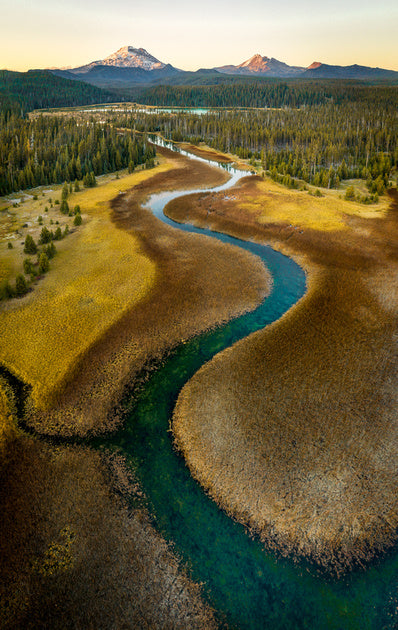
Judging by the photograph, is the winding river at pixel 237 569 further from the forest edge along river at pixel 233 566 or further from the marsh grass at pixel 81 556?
the marsh grass at pixel 81 556

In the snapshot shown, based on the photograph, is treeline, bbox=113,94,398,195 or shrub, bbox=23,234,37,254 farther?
treeline, bbox=113,94,398,195

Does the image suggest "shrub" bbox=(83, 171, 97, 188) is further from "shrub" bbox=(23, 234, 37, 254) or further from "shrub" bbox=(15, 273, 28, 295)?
"shrub" bbox=(15, 273, 28, 295)

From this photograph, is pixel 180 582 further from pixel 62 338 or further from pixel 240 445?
pixel 62 338

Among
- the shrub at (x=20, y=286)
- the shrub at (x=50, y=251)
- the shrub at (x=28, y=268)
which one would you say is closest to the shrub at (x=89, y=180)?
the shrub at (x=50, y=251)

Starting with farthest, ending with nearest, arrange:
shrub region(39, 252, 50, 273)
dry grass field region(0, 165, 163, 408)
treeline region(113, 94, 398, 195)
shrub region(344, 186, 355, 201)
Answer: treeline region(113, 94, 398, 195)
shrub region(344, 186, 355, 201)
shrub region(39, 252, 50, 273)
dry grass field region(0, 165, 163, 408)

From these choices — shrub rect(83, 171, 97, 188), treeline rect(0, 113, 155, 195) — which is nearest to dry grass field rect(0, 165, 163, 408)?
shrub rect(83, 171, 97, 188)

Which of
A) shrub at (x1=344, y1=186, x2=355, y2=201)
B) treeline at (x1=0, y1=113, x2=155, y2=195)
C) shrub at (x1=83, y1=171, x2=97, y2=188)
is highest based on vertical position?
treeline at (x1=0, y1=113, x2=155, y2=195)

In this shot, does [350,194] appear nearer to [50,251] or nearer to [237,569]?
[50,251]
